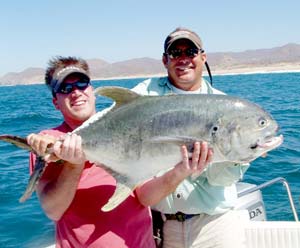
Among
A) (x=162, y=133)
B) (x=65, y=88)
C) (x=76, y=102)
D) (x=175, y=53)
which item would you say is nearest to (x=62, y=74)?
(x=65, y=88)

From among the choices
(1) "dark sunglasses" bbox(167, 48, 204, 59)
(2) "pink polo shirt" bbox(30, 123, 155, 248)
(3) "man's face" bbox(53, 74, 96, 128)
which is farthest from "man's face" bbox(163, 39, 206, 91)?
(2) "pink polo shirt" bbox(30, 123, 155, 248)

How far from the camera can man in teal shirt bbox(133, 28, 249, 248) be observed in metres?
3.63

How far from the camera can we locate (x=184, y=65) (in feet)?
12.0

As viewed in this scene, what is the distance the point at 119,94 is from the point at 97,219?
2.91 ft

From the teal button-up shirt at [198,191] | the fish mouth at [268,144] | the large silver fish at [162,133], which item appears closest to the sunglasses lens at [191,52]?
the teal button-up shirt at [198,191]

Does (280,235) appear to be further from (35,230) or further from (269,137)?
(35,230)

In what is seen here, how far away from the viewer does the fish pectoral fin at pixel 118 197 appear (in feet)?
9.38

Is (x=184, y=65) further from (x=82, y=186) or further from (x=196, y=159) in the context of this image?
(x=82, y=186)

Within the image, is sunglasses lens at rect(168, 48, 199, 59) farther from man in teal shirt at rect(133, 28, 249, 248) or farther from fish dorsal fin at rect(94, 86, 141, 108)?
fish dorsal fin at rect(94, 86, 141, 108)

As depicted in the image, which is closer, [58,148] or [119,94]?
[58,148]

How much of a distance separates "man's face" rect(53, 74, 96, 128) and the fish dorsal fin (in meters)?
0.14

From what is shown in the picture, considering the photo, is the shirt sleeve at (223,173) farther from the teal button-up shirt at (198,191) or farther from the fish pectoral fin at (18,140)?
the fish pectoral fin at (18,140)

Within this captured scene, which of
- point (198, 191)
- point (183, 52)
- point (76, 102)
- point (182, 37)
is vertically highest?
point (182, 37)

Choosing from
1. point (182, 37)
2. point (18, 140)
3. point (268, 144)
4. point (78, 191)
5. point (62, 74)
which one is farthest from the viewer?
point (182, 37)
